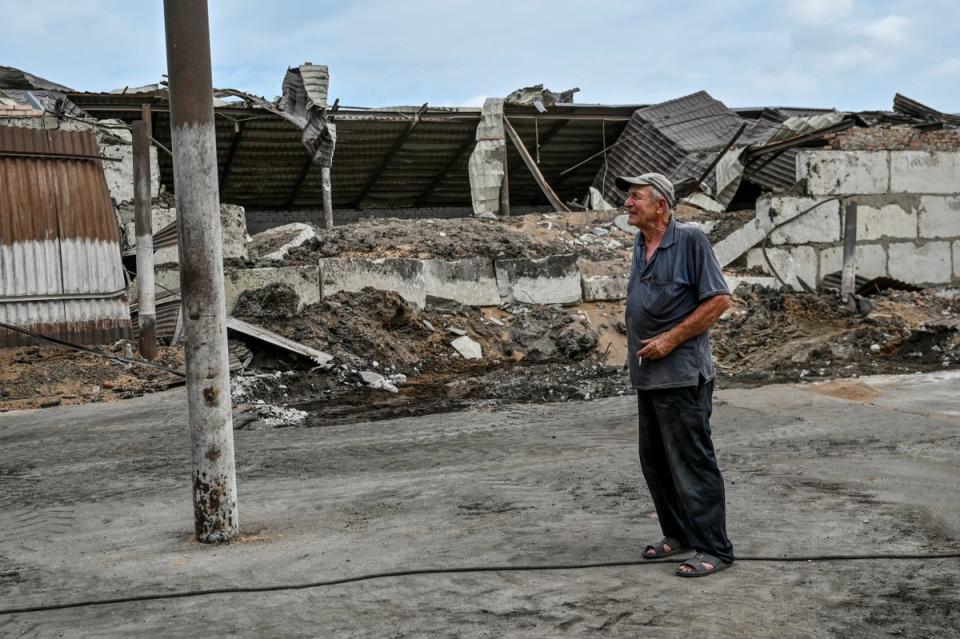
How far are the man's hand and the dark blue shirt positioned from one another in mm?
47

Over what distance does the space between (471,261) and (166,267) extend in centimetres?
384

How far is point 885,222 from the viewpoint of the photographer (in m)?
14.4

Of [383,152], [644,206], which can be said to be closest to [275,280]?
[383,152]

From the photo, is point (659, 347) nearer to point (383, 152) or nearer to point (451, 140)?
point (451, 140)

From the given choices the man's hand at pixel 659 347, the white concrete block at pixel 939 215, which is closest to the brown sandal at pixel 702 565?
the man's hand at pixel 659 347

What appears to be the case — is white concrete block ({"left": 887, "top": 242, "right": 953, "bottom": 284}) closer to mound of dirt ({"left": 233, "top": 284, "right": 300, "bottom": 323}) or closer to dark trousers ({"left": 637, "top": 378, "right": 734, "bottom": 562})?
mound of dirt ({"left": 233, "top": 284, "right": 300, "bottom": 323})

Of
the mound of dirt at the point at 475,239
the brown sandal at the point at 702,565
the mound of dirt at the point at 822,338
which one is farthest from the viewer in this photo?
the mound of dirt at the point at 475,239

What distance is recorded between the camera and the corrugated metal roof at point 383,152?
52.6 ft

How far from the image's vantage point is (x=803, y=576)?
3.60 metres

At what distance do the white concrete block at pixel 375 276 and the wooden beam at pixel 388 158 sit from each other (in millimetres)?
4812

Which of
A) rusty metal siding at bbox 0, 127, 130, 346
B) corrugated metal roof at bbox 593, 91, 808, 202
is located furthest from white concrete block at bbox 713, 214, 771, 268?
rusty metal siding at bbox 0, 127, 130, 346

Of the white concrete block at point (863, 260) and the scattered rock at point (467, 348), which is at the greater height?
the white concrete block at point (863, 260)

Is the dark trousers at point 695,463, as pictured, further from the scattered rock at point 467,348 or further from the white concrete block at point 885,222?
the white concrete block at point 885,222

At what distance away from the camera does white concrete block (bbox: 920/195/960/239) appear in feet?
47.9
